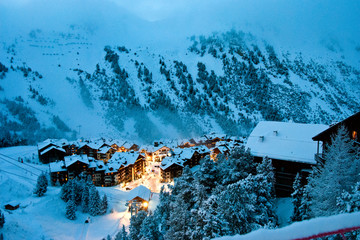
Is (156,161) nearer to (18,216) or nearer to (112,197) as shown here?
(112,197)

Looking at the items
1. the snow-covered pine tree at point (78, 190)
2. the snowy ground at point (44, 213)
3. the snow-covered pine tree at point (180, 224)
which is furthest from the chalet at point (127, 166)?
the snow-covered pine tree at point (180, 224)

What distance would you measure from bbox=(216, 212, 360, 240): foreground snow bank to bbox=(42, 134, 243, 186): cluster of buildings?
46.3 metres

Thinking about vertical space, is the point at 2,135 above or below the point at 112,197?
above

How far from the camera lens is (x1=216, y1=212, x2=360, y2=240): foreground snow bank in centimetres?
174

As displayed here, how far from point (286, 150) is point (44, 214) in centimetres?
3147

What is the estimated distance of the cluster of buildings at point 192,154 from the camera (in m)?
18.7

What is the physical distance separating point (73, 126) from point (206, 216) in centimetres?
8768

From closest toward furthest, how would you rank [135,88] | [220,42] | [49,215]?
[49,215] → [135,88] → [220,42]

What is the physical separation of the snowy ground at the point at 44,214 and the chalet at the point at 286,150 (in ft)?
72.8

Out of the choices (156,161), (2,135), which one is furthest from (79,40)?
(156,161)

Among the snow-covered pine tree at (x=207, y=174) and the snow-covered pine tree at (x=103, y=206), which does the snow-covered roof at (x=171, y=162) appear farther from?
the snow-covered pine tree at (x=207, y=174)

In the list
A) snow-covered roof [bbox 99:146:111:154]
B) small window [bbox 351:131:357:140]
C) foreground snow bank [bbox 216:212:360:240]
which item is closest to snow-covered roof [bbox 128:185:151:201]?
snow-covered roof [bbox 99:146:111:154]

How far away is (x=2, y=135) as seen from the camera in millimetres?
70938

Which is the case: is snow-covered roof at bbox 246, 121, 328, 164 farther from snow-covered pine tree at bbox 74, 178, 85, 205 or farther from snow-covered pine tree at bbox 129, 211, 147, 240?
snow-covered pine tree at bbox 74, 178, 85, 205
